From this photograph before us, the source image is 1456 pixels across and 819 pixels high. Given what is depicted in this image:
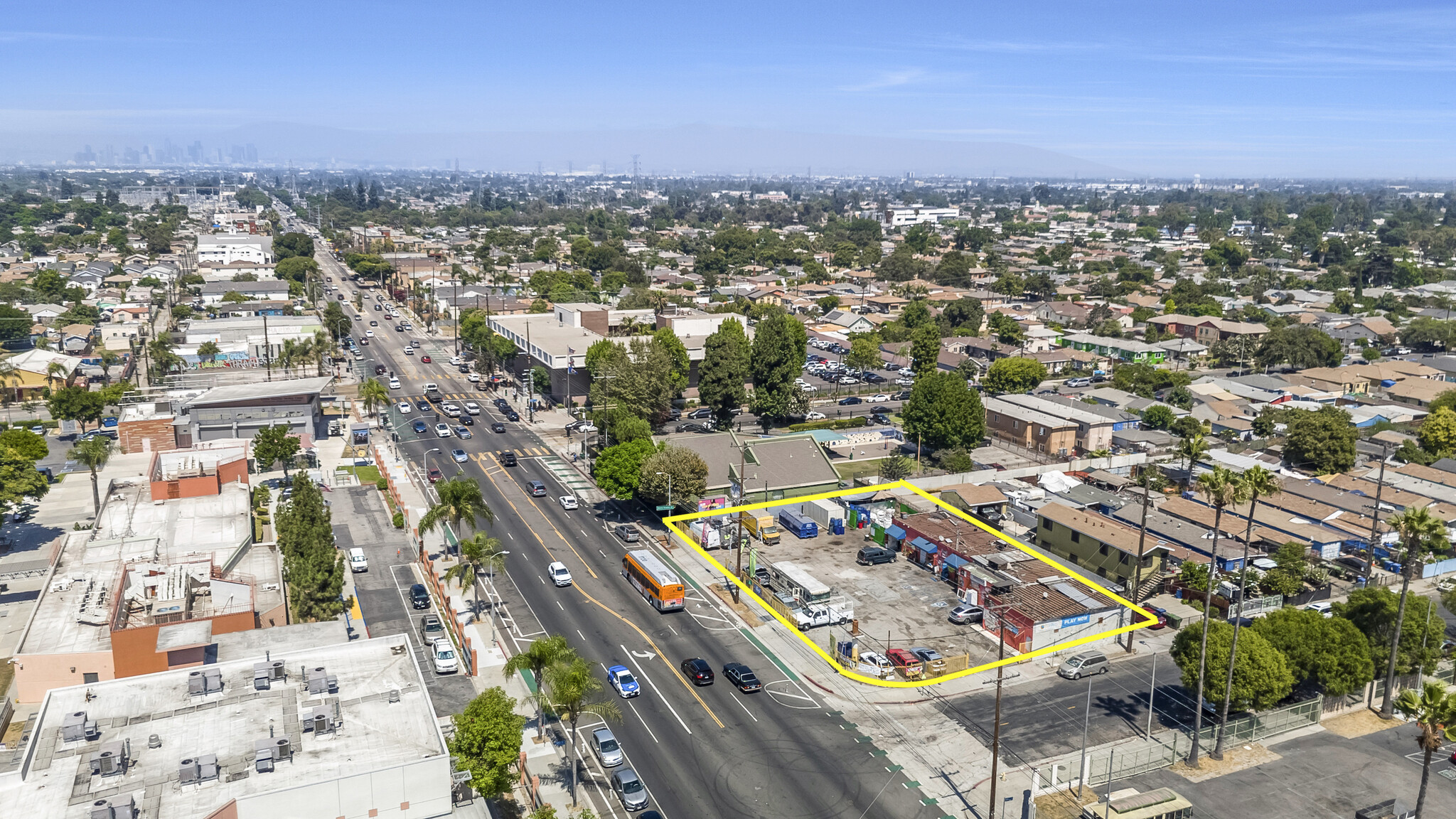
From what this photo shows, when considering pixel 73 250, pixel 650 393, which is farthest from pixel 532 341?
pixel 73 250

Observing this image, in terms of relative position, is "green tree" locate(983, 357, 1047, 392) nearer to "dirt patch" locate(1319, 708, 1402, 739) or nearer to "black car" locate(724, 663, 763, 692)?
"dirt patch" locate(1319, 708, 1402, 739)

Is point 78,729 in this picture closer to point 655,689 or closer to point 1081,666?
point 655,689

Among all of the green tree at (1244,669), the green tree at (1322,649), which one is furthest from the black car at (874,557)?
the green tree at (1322,649)

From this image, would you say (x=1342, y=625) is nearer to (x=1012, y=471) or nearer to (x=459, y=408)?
(x=1012, y=471)

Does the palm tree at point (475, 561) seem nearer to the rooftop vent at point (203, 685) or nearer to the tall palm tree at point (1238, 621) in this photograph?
the rooftop vent at point (203, 685)

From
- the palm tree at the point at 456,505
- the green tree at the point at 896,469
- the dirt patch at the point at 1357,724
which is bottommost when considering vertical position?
the dirt patch at the point at 1357,724

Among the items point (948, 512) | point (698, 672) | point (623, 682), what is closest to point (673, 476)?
point (948, 512)
